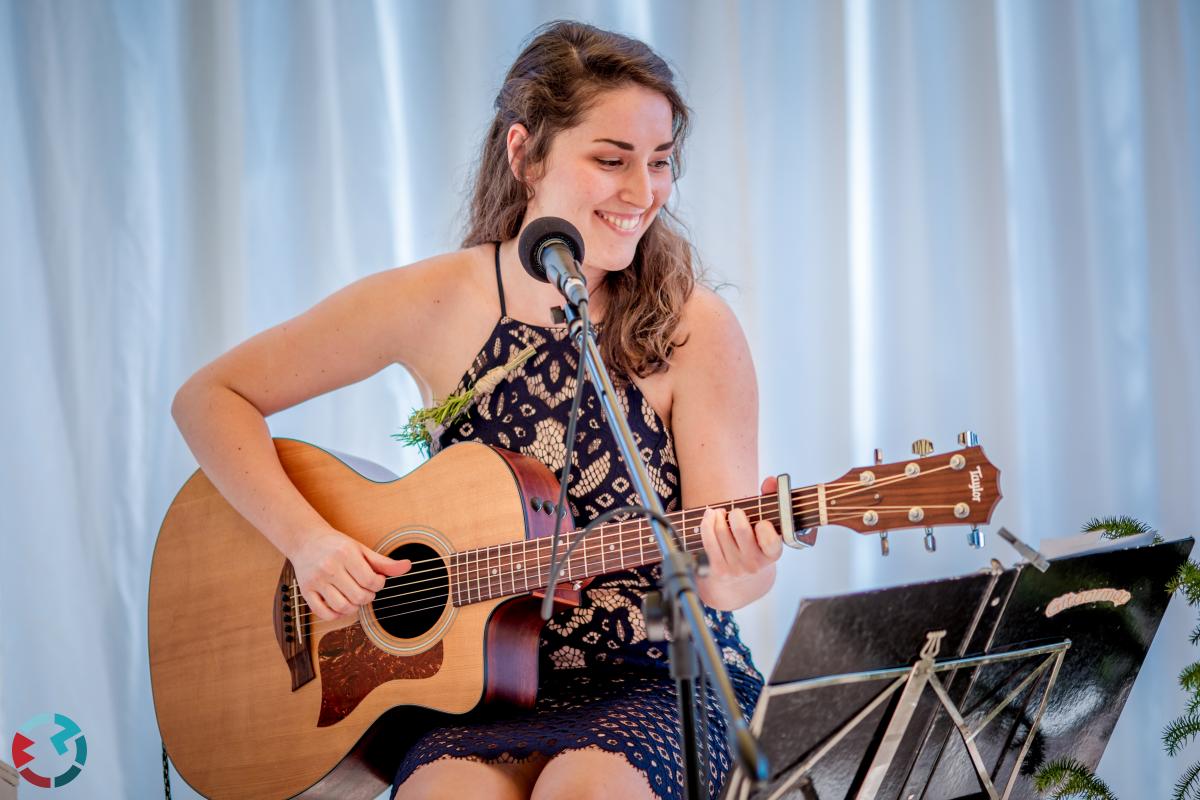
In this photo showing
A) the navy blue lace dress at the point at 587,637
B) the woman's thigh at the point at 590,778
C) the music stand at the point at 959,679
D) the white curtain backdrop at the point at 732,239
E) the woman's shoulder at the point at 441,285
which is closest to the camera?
the music stand at the point at 959,679

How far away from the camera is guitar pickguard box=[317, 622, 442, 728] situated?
1938mm

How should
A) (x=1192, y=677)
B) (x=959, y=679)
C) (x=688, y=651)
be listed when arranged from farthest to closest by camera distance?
(x=1192, y=677) < (x=959, y=679) < (x=688, y=651)

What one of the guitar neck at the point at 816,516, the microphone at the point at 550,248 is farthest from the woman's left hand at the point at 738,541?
the microphone at the point at 550,248

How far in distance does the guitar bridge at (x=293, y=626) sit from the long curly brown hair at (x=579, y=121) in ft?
2.30

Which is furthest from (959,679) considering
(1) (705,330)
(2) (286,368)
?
(2) (286,368)

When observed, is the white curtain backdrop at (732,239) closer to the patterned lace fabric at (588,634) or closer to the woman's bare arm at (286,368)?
the woman's bare arm at (286,368)

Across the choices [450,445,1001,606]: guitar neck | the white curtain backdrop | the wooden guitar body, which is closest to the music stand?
[450,445,1001,606]: guitar neck

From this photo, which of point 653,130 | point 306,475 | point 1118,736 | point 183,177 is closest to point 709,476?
point 653,130

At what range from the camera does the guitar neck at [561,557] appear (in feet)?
5.76

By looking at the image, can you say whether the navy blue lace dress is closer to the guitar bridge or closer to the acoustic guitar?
the acoustic guitar

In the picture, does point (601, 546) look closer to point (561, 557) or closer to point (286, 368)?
point (561, 557)

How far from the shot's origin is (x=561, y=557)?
5.88ft

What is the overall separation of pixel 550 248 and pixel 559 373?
23.8 inches

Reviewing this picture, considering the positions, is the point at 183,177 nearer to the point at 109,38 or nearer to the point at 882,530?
the point at 109,38
